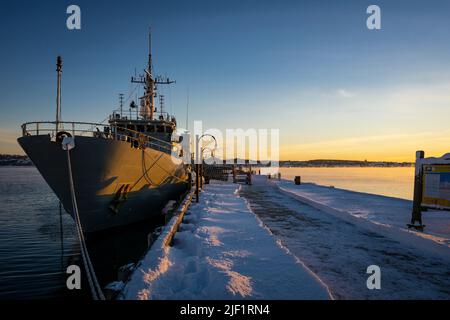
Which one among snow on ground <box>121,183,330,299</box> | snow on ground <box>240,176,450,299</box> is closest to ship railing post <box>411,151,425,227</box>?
snow on ground <box>240,176,450,299</box>

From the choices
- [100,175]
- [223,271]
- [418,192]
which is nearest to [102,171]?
[100,175]

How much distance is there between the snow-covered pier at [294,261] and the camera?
14.0 ft

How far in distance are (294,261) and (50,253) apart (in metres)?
10.4

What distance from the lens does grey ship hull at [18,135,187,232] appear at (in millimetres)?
10500

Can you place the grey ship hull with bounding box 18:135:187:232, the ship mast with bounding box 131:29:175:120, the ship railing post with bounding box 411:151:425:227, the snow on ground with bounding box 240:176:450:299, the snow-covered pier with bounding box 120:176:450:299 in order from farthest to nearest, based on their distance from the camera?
the ship mast with bounding box 131:29:175:120 < the grey ship hull with bounding box 18:135:187:232 < the ship railing post with bounding box 411:151:425:227 < the snow on ground with bounding box 240:176:450:299 < the snow-covered pier with bounding box 120:176:450:299

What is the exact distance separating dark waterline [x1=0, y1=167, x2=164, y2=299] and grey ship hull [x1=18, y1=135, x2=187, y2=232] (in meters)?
1.07

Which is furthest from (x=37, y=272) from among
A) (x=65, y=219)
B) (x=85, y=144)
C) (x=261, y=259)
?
(x=65, y=219)

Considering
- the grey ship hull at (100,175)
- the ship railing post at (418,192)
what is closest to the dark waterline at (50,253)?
the grey ship hull at (100,175)

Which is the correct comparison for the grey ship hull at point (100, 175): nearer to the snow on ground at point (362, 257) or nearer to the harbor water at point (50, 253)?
the harbor water at point (50, 253)

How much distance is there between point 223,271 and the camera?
15.8 ft

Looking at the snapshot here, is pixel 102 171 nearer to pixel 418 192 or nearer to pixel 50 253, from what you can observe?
pixel 50 253

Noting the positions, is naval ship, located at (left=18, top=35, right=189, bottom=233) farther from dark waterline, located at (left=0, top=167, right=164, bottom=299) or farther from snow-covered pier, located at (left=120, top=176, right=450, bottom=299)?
snow-covered pier, located at (left=120, top=176, right=450, bottom=299)
